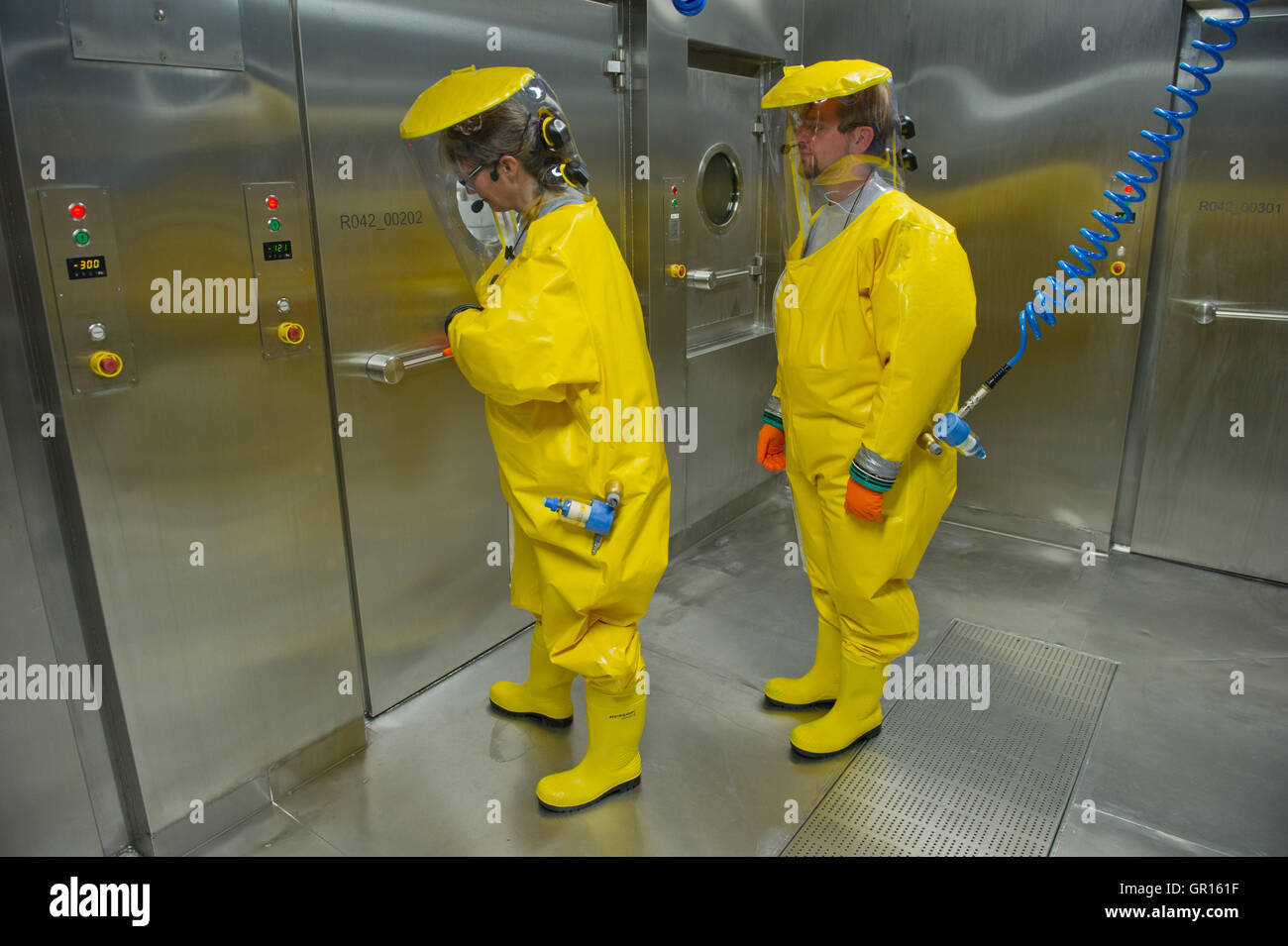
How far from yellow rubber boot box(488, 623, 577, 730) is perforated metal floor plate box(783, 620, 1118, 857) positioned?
29.6 inches

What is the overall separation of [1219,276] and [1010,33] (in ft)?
4.03

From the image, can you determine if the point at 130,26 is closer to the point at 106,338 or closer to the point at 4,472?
the point at 106,338

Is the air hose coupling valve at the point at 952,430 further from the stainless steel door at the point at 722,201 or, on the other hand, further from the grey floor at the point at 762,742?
the stainless steel door at the point at 722,201

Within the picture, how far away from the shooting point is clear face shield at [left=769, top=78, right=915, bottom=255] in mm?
2035

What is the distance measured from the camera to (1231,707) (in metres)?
2.64

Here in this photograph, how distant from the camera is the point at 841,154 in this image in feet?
6.81

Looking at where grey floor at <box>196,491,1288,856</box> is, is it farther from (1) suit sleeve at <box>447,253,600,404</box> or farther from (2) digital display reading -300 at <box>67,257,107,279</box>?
(2) digital display reading -300 at <box>67,257,107,279</box>

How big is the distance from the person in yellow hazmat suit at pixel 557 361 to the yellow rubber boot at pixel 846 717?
1.69 ft

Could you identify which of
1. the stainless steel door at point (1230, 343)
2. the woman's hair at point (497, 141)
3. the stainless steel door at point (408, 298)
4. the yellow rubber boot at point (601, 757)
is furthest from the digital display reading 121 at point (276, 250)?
the stainless steel door at point (1230, 343)

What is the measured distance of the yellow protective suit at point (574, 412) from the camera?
178 cm

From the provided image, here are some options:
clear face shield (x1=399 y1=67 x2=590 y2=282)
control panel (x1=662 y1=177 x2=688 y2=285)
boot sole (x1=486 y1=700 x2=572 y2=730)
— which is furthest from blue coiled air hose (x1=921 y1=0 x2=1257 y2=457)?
boot sole (x1=486 y1=700 x2=572 y2=730)

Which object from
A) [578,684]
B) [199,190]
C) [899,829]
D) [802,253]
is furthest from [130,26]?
[899,829]

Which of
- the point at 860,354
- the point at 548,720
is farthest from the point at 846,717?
the point at 860,354

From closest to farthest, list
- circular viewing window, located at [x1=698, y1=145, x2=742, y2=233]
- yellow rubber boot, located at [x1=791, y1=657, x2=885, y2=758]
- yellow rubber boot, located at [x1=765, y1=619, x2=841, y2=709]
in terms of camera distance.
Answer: yellow rubber boot, located at [x1=791, y1=657, x2=885, y2=758]
yellow rubber boot, located at [x1=765, y1=619, x2=841, y2=709]
circular viewing window, located at [x1=698, y1=145, x2=742, y2=233]
